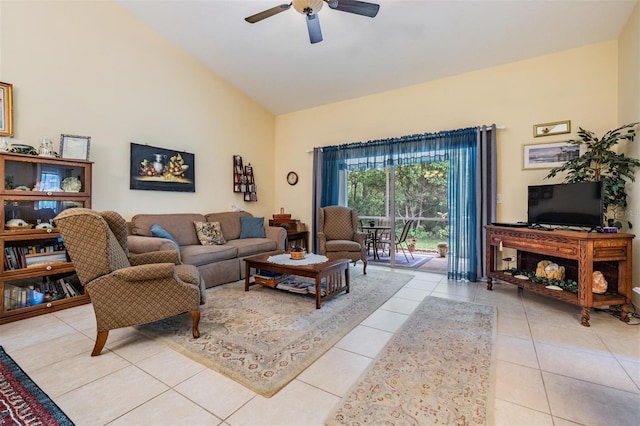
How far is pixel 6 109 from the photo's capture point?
2.82m

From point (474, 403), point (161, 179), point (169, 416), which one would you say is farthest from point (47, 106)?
point (474, 403)

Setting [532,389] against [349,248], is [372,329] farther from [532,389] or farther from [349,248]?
[349,248]

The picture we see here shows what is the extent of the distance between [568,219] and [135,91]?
548cm

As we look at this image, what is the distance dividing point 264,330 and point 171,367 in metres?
0.74

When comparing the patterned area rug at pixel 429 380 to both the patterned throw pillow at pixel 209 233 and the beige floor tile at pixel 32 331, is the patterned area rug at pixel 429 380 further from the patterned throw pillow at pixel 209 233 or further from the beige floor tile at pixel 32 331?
the patterned throw pillow at pixel 209 233

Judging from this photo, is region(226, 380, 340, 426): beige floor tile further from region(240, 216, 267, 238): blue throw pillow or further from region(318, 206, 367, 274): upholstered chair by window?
region(240, 216, 267, 238): blue throw pillow

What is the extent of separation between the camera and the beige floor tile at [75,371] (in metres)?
1.68

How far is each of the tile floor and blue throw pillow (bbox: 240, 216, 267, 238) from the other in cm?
240

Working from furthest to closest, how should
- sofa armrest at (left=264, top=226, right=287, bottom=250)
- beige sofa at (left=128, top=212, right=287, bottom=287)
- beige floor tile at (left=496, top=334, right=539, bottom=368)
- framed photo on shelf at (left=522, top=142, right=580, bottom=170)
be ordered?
sofa armrest at (left=264, top=226, right=287, bottom=250) < framed photo on shelf at (left=522, top=142, right=580, bottom=170) < beige sofa at (left=128, top=212, right=287, bottom=287) < beige floor tile at (left=496, top=334, right=539, bottom=368)

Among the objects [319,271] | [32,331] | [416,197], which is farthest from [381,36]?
[32,331]

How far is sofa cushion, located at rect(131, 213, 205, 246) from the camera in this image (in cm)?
370

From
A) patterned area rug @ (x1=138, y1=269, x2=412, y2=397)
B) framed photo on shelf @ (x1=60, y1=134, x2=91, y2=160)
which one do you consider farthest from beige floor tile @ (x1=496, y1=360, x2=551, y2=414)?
framed photo on shelf @ (x1=60, y1=134, x2=91, y2=160)

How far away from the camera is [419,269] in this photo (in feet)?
15.5

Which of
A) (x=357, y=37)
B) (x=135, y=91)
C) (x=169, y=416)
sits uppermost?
(x=357, y=37)
